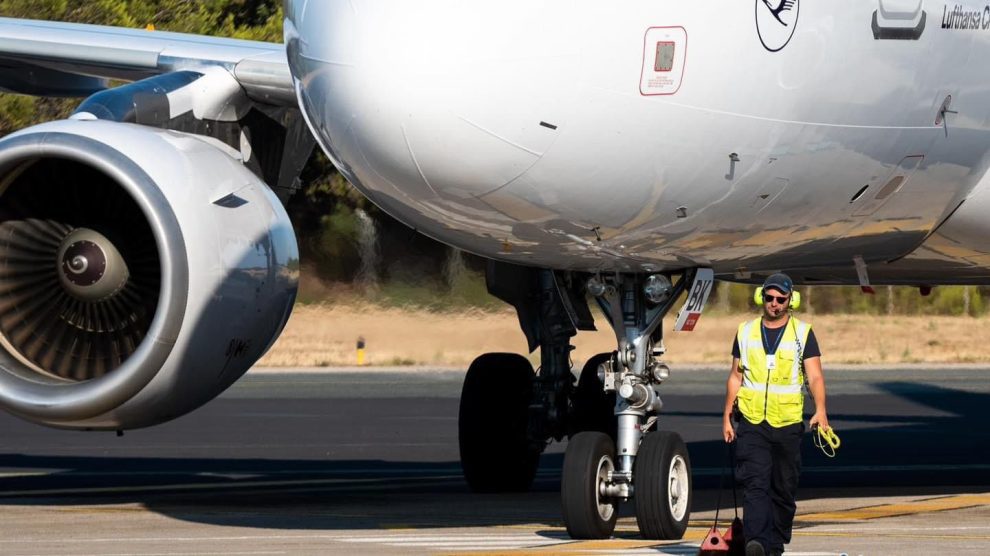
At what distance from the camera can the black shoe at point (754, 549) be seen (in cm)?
873

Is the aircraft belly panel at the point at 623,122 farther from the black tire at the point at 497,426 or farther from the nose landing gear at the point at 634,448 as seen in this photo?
the black tire at the point at 497,426

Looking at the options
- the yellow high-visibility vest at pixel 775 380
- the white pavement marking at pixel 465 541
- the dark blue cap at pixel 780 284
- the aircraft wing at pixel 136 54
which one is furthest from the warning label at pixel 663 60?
the aircraft wing at pixel 136 54

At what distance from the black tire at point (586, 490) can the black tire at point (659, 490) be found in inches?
7.9

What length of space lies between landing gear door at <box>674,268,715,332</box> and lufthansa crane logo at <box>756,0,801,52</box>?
5.82ft

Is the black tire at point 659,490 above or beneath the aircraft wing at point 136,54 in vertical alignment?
beneath

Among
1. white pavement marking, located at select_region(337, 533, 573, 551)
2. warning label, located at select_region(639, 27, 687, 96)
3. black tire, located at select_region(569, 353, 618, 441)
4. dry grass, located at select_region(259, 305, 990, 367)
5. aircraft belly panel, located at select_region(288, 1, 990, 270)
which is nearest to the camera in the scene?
aircraft belly panel, located at select_region(288, 1, 990, 270)

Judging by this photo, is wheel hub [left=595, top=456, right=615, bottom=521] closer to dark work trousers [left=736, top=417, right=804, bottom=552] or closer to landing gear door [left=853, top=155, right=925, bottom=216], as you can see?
dark work trousers [left=736, top=417, right=804, bottom=552]

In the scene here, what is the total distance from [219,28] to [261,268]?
1858 centimetres

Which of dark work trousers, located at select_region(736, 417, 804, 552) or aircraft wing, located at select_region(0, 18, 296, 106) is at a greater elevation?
aircraft wing, located at select_region(0, 18, 296, 106)

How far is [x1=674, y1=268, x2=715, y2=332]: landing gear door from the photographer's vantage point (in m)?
10.1

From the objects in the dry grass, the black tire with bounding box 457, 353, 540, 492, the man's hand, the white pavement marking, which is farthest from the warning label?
the dry grass

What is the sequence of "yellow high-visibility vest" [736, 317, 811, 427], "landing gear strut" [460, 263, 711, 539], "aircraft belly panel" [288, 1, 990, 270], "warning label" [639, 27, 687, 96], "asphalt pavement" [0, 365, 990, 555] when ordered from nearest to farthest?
"aircraft belly panel" [288, 1, 990, 270], "warning label" [639, 27, 687, 96], "yellow high-visibility vest" [736, 317, 811, 427], "landing gear strut" [460, 263, 711, 539], "asphalt pavement" [0, 365, 990, 555]

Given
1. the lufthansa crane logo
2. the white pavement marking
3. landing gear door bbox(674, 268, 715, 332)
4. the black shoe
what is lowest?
the white pavement marking

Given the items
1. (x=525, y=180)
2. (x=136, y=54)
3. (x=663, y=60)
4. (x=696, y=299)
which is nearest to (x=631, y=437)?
(x=696, y=299)
